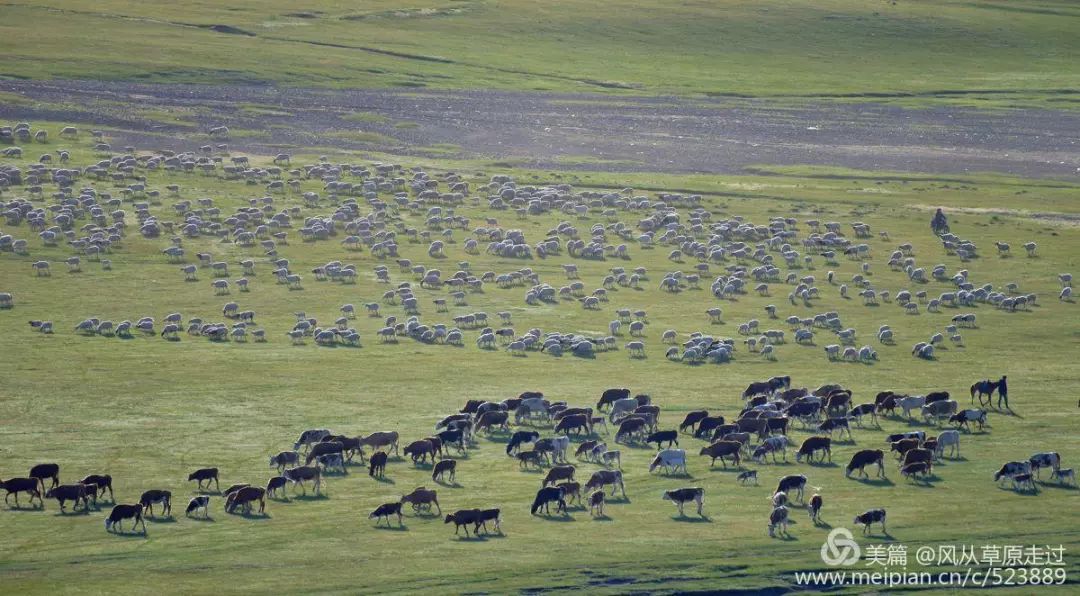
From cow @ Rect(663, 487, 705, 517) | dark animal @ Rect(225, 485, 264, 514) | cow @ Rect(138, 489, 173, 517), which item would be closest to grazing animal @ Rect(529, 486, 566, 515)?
cow @ Rect(663, 487, 705, 517)

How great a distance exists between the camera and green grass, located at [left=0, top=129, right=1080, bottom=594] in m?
33.0

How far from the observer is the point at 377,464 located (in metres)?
40.1

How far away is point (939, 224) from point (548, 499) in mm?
56969

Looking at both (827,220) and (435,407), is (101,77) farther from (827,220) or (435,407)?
(435,407)

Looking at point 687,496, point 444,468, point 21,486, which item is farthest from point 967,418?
point 21,486

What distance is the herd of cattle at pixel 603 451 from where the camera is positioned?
36.4 meters

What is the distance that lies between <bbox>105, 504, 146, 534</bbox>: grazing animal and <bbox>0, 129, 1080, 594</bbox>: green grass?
1.74 ft

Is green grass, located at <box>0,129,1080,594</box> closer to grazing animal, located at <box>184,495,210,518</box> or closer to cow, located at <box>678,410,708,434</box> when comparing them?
grazing animal, located at <box>184,495,210,518</box>

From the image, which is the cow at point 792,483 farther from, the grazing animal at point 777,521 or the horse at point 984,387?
the horse at point 984,387

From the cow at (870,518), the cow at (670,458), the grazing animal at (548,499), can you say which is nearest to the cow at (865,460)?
the cow at (670,458)

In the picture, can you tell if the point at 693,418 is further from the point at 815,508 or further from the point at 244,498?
the point at 244,498

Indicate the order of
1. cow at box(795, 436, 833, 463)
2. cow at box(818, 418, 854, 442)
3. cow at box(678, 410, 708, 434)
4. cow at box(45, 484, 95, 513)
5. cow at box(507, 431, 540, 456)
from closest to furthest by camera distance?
cow at box(45, 484, 95, 513) < cow at box(795, 436, 833, 463) < cow at box(507, 431, 540, 456) < cow at box(818, 418, 854, 442) < cow at box(678, 410, 708, 434)

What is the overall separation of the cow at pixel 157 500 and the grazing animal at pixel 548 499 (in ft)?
29.7

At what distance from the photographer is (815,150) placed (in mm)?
123875
